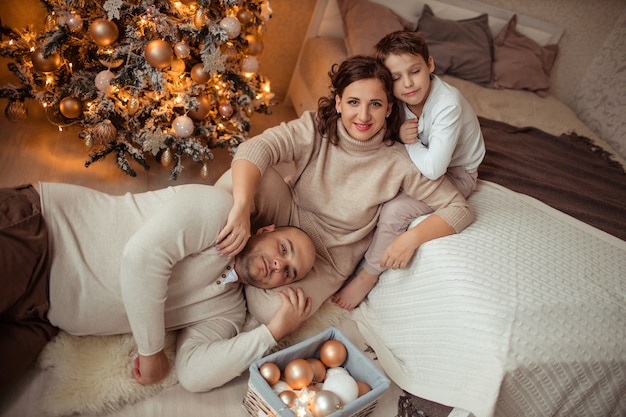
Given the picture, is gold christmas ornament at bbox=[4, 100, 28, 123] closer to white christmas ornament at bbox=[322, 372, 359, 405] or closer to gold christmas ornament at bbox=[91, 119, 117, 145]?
gold christmas ornament at bbox=[91, 119, 117, 145]

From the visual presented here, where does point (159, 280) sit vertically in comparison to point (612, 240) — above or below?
below

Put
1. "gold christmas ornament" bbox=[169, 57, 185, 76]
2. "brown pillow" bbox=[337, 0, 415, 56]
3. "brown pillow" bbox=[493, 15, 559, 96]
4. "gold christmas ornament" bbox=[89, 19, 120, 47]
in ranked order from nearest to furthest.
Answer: "gold christmas ornament" bbox=[89, 19, 120, 47], "gold christmas ornament" bbox=[169, 57, 185, 76], "brown pillow" bbox=[337, 0, 415, 56], "brown pillow" bbox=[493, 15, 559, 96]

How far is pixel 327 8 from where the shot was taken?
260cm

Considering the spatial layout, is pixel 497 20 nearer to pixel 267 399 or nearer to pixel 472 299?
pixel 472 299

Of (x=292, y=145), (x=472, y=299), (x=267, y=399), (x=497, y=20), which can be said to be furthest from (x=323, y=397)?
(x=497, y=20)

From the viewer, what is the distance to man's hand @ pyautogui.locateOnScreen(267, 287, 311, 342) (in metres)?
1.31

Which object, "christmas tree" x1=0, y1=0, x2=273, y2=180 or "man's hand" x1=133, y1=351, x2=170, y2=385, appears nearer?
"man's hand" x1=133, y1=351, x2=170, y2=385

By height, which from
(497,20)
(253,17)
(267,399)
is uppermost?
(497,20)

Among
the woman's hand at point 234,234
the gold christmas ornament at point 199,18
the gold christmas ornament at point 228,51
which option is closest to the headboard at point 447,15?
the gold christmas ornament at point 228,51

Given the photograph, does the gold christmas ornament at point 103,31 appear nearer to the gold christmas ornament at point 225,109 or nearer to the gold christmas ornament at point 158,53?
the gold christmas ornament at point 158,53

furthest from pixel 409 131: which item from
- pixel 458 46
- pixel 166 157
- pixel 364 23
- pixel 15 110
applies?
pixel 15 110

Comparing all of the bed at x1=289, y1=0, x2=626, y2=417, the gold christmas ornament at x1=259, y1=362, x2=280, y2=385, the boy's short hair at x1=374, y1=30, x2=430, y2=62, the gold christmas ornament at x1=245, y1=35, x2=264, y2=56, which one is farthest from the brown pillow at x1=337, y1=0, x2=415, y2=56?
the gold christmas ornament at x1=259, y1=362, x2=280, y2=385

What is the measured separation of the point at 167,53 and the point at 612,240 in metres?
1.71

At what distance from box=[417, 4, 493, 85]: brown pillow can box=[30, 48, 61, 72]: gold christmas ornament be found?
1862mm
